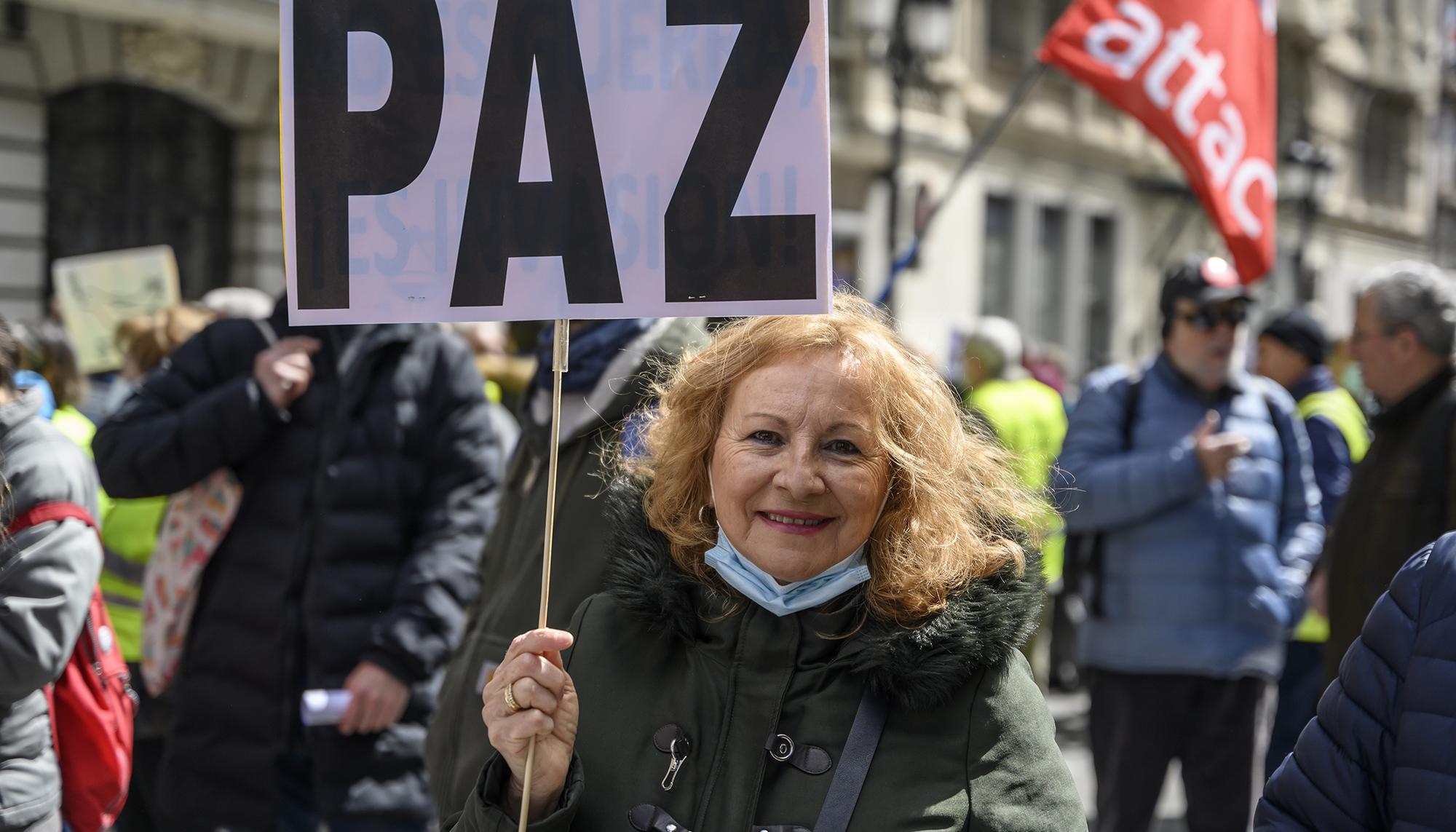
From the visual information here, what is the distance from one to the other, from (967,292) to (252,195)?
1024 centimetres

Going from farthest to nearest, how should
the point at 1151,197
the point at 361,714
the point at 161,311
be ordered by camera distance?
the point at 1151,197
the point at 161,311
the point at 361,714

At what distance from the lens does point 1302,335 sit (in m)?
6.63

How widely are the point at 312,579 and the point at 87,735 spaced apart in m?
0.77

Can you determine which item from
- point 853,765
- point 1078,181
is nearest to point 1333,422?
point 853,765

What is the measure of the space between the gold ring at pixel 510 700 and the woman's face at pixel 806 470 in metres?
0.38

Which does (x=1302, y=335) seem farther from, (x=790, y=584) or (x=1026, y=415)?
(x=790, y=584)

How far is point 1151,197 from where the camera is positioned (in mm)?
24891

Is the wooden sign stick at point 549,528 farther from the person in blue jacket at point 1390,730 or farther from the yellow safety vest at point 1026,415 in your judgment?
the yellow safety vest at point 1026,415

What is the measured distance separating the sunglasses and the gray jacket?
3.13 m

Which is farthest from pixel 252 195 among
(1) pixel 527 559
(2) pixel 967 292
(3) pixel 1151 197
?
(3) pixel 1151 197

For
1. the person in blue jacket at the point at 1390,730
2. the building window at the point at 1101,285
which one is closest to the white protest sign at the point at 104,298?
the person in blue jacket at the point at 1390,730

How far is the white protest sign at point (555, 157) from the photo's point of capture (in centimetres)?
213

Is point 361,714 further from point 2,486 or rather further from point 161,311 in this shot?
point 161,311

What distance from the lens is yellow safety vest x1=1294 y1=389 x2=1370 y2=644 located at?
226 inches
